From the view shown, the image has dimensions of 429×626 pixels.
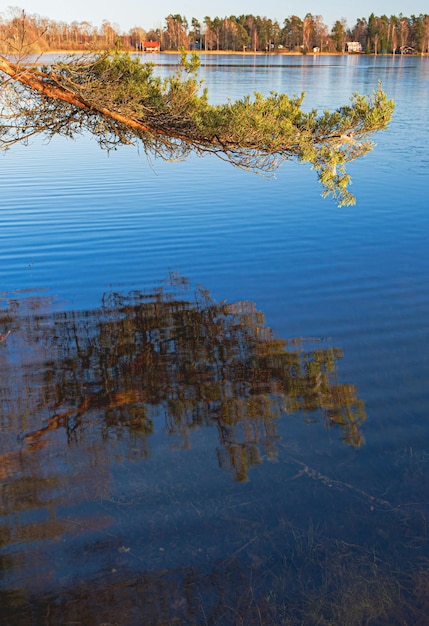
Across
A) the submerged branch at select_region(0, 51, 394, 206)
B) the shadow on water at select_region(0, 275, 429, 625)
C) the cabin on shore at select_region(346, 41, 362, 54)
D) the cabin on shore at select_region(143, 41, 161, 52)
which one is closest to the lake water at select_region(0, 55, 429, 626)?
the shadow on water at select_region(0, 275, 429, 625)

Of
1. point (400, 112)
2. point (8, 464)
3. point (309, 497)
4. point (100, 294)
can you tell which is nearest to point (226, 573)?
point (309, 497)

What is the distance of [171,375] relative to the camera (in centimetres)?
696

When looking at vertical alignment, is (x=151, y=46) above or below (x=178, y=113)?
above

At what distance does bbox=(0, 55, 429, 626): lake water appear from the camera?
13.2 ft

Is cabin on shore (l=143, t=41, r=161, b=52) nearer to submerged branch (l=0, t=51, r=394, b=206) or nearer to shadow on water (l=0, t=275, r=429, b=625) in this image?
submerged branch (l=0, t=51, r=394, b=206)

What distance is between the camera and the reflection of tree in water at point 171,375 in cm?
592

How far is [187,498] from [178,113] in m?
5.92

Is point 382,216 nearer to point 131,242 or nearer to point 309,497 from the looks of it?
point 131,242

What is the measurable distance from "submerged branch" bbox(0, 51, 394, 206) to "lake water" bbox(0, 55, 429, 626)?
2.12 metres

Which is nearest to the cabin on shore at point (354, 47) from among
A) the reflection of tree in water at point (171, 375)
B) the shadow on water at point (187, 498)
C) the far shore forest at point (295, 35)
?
the far shore forest at point (295, 35)

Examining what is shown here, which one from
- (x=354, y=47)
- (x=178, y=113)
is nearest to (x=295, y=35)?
(x=354, y=47)

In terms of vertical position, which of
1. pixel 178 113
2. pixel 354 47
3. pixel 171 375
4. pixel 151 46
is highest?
pixel 354 47

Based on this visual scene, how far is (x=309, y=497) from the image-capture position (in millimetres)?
4863

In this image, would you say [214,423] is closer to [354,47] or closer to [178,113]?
[178,113]
